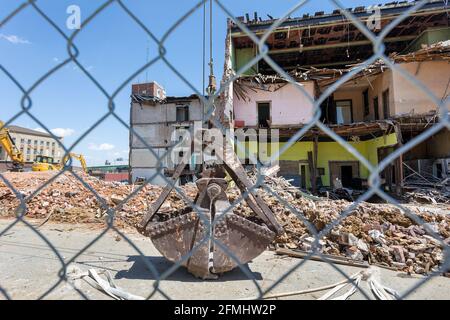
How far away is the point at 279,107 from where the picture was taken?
14117 millimetres

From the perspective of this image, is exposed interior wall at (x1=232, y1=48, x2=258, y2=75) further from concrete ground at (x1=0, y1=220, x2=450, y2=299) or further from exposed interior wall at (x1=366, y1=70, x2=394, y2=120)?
concrete ground at (x1=0, y1=220, x2=450, y2=299)

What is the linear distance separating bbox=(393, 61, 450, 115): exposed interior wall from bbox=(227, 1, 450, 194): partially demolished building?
1.5 inches

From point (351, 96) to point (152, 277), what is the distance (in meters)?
16.7

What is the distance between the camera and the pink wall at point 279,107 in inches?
551

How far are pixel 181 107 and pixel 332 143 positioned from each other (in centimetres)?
1138

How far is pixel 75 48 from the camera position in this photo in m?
1.04

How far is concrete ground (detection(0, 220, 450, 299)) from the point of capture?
107 inches

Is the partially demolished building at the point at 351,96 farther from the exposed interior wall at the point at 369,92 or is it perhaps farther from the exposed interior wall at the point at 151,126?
the exposed interior wall at the point at 151,126

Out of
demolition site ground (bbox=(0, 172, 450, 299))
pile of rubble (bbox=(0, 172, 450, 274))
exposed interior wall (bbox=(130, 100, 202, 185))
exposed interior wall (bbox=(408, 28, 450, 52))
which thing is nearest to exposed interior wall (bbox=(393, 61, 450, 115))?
exposed interior wall (bbox=(408, 28, 450, 52))

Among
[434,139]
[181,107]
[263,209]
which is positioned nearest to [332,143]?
[434,139]

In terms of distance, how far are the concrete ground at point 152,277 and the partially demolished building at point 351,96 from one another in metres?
9.15

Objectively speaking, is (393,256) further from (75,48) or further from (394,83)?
(394,83)

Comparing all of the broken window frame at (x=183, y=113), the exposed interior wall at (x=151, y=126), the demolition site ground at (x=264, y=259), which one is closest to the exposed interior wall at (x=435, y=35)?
the demolition site ground at (x=264, y=259)

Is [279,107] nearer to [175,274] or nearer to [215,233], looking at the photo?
[175,274]
